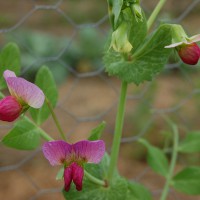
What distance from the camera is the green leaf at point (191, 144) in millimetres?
850

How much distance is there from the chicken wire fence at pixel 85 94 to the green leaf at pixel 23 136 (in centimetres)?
39

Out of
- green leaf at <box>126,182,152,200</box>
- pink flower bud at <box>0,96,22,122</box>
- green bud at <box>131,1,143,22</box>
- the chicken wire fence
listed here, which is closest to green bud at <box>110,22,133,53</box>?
green bud at <box>131,1,143,22</box>

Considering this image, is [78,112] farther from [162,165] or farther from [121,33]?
[121,33]

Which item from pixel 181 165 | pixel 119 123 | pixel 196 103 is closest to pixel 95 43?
pixel 196 103

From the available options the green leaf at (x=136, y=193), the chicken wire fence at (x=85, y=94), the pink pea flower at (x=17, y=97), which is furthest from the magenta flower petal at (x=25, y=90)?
the chicken wire fence at (x=85, y=94)

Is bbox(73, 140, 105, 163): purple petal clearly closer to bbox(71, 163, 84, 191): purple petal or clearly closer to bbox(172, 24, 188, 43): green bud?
bbox(71, 163, 84, 191): purple petal

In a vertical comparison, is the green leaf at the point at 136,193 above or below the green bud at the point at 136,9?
below

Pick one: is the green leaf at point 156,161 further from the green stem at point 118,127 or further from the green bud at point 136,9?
the green bud at point 136,9

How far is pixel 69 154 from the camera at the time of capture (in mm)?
501

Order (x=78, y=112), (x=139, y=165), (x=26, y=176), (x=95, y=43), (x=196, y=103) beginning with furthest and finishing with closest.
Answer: (x=95, y=43)
(x=78, y=112)
(x=196, y=103)
(x=139, y=165)
(x=26, y=176)

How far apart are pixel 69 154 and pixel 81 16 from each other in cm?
224

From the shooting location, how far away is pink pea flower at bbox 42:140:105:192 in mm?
484

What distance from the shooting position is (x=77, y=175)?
49 cm

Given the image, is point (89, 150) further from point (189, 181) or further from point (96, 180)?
point (189, 181)
